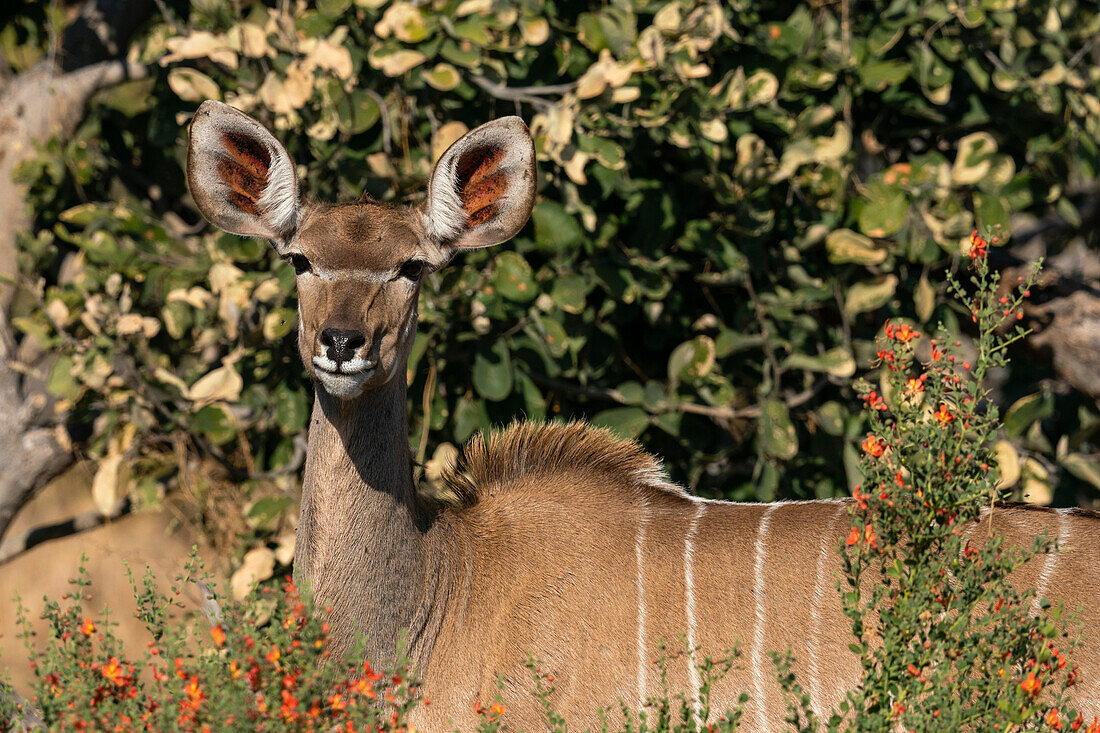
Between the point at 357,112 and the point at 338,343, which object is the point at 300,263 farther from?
the point at 357,112

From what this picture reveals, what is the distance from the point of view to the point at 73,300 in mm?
3764

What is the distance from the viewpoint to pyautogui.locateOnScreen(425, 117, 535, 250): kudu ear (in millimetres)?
2617

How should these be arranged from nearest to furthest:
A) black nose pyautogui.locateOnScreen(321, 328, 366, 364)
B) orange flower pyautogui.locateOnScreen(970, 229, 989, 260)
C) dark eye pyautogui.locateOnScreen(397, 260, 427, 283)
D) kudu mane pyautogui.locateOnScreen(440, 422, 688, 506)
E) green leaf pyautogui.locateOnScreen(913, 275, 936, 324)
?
orange flower pyautogui.locateOnScreen(970, 229, 989, 260), black nose pyautogui.locateOnScreen(321, 328, 366, 364), dark eye pyautogui.locateOnScreen(397, 260, 427, 283), kudu mane pyautogui.locateOnScreen(440, 422, 688, 506), green leaf pyautogui.locateOnScreen(913, 275, 936, 324)

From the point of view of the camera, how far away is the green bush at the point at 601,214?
354 centimetres

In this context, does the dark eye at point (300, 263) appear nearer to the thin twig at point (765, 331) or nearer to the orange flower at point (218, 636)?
the orange flower at point (218, 636)

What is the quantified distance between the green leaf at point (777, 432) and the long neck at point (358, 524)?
1.59 m

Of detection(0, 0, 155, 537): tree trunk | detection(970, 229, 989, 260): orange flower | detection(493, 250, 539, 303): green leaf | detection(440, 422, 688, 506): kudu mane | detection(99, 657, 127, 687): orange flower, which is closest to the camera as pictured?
detection(99, 657, 127, 687): orange flower

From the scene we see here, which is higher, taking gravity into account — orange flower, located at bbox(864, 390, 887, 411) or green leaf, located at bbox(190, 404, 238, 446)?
orange flower, located at bbox(864, 390, 887, 411)

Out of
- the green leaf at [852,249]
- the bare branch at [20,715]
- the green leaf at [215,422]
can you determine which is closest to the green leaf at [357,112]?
the green leaf at [215,422]

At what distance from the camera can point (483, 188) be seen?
8.91 ft

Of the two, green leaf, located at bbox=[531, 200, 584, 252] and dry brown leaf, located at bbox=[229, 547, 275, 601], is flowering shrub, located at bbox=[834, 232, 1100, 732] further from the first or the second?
dry brown leaf, located at bbox=[229, 547, 275, 601]

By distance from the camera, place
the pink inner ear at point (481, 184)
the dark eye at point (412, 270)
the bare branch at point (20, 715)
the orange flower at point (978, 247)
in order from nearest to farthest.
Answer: the bare branch at point (20, 715), the orange flower at point (978, 247), the dark eye at point (412, 270), the pink inner ear at point (481, 184)

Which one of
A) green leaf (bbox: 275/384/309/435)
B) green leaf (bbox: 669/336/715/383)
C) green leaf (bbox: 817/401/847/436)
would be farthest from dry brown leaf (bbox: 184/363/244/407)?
green leaf (bbox: 817/401/847/436)

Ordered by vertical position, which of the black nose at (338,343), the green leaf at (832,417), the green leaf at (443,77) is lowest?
the green leaf at (832,417)
